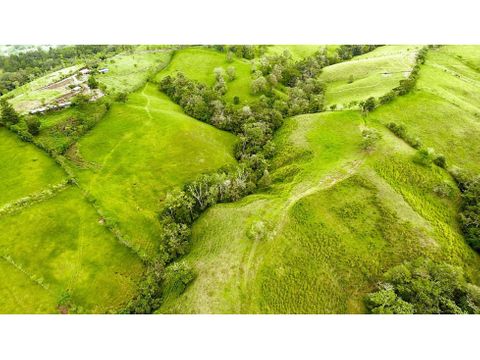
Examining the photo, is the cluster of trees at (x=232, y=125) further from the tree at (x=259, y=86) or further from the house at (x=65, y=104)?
the house at (x=65, y=104)

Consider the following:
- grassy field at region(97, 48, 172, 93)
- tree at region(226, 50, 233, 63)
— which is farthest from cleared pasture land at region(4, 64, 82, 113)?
tree at region(226, 50, 233, 63)

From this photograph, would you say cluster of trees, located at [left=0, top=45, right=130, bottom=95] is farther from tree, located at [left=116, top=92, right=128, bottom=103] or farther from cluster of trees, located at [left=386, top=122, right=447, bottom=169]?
cluster of trees, located at [left=386, top=122, right=447, bottom=169]

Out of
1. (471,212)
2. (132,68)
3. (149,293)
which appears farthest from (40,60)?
(471,212)

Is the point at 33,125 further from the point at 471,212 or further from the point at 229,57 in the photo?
the point at 471,212

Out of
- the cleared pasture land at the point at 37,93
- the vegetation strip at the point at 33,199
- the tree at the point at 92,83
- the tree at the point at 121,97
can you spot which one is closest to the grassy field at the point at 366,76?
the tree at the point at 121,97

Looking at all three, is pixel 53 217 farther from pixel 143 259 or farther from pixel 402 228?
pixel 402 228

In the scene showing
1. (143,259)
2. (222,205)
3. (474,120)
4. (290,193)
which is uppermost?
(474,120)

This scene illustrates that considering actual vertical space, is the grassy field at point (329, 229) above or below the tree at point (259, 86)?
below

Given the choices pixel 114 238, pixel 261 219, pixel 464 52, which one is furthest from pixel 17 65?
pixel 464 52
